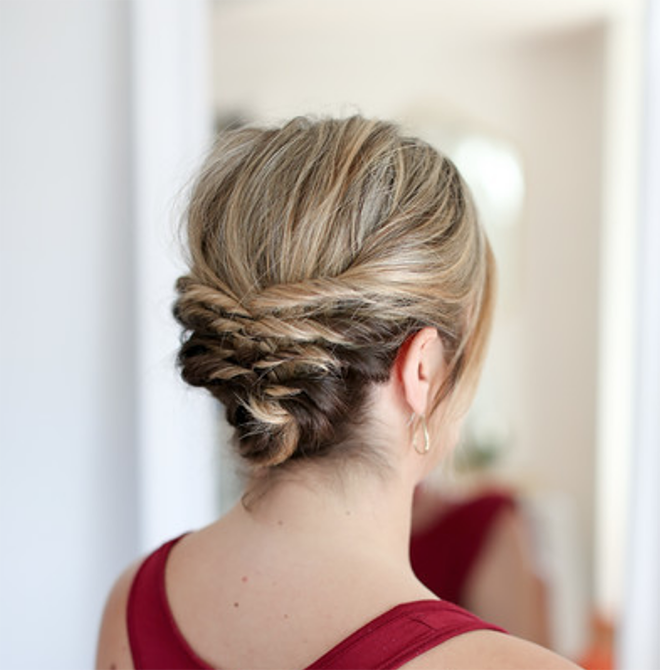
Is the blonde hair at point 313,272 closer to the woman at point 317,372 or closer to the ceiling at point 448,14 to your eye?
the woman at point 317,372

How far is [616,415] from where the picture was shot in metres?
3.40

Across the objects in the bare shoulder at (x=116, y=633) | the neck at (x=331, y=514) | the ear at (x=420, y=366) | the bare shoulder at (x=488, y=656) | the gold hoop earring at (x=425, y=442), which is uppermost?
the ear at (x=420, y=366)

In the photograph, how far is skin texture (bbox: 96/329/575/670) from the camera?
68cm

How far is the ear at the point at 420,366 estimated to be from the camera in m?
0.71

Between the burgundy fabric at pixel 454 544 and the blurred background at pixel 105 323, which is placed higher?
the blurred background at pixel 105 323

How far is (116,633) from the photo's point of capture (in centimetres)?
80

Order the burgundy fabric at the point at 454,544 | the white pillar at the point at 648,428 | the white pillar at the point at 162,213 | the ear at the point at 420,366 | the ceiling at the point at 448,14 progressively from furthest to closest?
the ceiling at the point at 448,14 < the burgundy fabric at the point at 454,544 < the white pillar at the point at 162,213 < the white pillar at the point at 648,428 < the ear at the point at 420,366

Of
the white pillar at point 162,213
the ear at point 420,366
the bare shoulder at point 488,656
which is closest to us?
the bare shoulder at point 488,656

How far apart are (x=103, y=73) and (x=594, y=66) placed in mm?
2711

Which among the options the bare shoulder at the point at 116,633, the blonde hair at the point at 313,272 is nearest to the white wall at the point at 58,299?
the bare shoulder at the point at 116,633

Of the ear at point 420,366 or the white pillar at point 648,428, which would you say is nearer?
the ear at point 420,366

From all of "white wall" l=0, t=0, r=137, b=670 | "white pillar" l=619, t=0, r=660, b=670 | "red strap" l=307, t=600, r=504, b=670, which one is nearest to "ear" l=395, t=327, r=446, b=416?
"red strap" l=307, t=600, r=504, b=670

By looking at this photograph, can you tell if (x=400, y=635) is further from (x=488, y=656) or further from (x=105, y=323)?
(x=105, y=323)

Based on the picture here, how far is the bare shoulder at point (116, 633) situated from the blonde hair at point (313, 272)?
22cm
